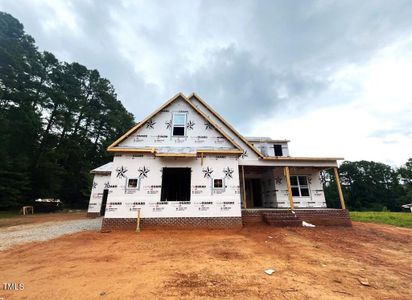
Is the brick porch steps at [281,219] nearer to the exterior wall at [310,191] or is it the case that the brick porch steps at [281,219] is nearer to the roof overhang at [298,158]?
the exterior wall at [310,191]

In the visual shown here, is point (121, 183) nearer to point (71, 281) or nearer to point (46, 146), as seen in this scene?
point (71, 281)

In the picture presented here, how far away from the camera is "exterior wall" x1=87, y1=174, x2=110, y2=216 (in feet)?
54.4

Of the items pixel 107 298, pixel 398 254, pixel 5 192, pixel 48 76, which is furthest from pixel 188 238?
pixel 48 76

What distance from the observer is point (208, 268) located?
4.48m

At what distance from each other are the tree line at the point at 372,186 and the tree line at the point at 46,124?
5705 centimetres

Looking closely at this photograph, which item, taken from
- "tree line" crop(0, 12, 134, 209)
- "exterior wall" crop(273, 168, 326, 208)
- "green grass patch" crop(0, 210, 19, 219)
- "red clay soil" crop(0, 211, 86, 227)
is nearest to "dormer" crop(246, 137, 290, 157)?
"exterior wall" crop(273, 168, 326, 208)

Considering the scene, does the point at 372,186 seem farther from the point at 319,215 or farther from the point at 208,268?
the point at 208,268

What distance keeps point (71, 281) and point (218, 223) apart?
6592 mm

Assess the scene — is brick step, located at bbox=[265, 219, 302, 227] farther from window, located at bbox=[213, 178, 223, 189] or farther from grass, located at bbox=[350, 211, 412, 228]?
grass, located at bbox=[350, 211, 412, 228]

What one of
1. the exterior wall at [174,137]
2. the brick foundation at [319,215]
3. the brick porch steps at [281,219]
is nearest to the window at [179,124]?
the exterior wall at [174,137]

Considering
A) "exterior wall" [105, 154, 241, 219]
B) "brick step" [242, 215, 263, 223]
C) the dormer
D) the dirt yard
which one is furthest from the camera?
the dormer

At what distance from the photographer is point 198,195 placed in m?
9.75

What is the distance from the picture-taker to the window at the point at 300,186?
45.6ft

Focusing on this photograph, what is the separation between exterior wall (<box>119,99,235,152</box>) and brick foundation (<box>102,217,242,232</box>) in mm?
3592
